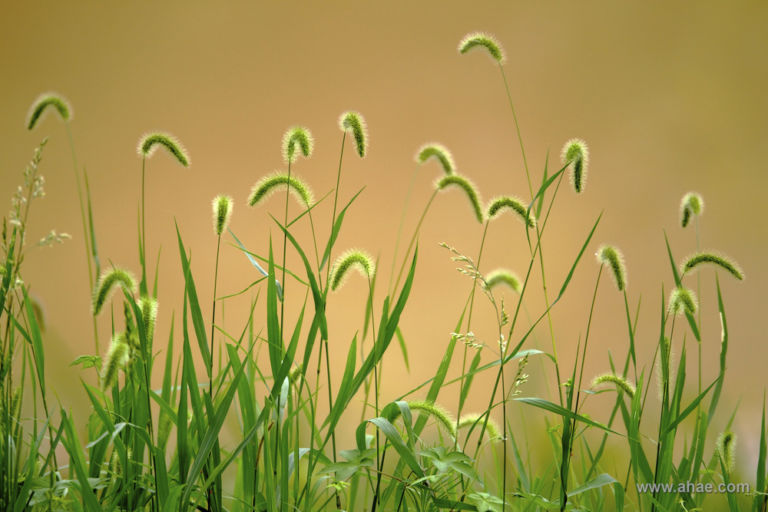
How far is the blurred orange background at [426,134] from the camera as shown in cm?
259

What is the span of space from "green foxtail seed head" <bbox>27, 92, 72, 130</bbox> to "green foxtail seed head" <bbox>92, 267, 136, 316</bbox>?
17.8 inches

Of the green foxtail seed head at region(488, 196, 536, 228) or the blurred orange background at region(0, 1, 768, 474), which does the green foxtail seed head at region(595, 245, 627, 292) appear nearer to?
the green foxtail seed head at region(488, 196, 536, 228)

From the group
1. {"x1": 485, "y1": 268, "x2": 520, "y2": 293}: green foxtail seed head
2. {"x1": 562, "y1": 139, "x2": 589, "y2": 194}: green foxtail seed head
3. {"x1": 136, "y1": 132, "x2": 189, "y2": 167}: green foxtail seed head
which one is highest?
{"x1": 562, "y1": 139, "x2": 589, "y2": 194}: green foxtail seed head

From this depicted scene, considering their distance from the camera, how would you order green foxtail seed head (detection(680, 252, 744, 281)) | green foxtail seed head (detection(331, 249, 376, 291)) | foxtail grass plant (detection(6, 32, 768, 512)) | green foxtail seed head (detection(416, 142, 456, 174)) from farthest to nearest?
green foxtail seed head (detection(416, 142, 456, 174))
green foxtail seed head (detection(680, 252, 744, 281))
green foxtail seed head (detection(331, 249, 376, 291))
foxtail grass plant (detection(6, 32, 768, 512))

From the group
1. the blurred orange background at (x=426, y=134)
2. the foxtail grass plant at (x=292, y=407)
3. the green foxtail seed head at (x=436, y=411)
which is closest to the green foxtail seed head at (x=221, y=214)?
the foxtail grass plant at (x=292, y=407)

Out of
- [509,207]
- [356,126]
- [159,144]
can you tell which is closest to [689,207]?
[509,207]

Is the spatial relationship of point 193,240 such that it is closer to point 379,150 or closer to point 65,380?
point 379,150

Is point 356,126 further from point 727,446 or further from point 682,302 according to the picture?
point 727,446

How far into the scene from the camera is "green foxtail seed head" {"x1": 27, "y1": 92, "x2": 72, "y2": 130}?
1101 mm

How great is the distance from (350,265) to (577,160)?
38cm

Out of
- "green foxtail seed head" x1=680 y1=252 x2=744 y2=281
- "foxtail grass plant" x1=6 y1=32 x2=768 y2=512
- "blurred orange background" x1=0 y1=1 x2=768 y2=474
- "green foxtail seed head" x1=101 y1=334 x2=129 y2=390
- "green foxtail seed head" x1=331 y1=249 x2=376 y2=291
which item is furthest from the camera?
"blurred orange background" x1=0 y1=1 x2=768 y2=474

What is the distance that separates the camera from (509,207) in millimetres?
995

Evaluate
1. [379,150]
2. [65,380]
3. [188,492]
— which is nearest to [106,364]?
[188,492]

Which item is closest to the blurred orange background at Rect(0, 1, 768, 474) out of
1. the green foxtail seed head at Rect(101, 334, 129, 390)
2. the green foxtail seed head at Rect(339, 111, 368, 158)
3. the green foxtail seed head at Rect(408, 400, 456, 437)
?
the green foxtail seed head at Rect(339, 111, 368, 158)
